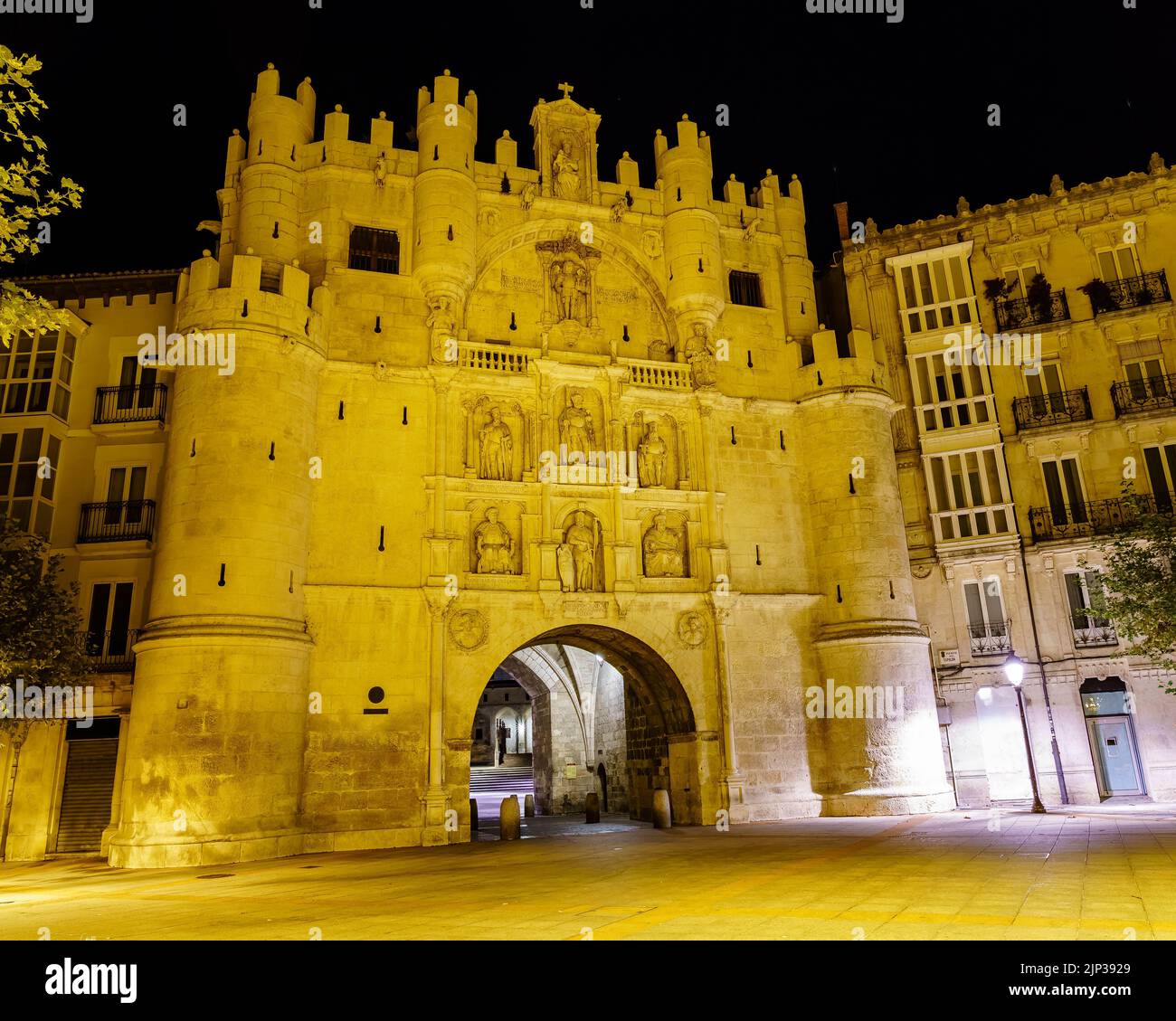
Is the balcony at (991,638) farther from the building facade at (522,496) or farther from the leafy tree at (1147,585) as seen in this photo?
the leafy tree at (1147,585)

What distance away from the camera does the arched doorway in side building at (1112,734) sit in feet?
88.3

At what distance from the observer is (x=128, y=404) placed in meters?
24.8

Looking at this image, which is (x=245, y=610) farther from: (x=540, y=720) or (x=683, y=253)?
(x=540, y=720)

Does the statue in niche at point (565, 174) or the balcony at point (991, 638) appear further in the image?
the balcony at point (991, 638)

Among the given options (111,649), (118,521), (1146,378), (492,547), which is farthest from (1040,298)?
(111,649)

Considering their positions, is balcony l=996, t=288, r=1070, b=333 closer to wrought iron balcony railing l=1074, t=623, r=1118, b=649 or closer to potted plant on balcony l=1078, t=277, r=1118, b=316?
potted plant on balcony l=1078, t=277, r=1118, b=316

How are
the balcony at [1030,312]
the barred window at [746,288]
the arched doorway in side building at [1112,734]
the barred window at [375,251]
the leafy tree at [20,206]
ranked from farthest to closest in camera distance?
the balcony at [1030,312] < the barred window at [746,288] < the arched doorway in side building at [1112,734] < the barred window at [375,251] < the leafy tree at [20,206]

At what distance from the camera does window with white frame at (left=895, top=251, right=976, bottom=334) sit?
101ft

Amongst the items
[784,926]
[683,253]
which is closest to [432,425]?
[683,253]

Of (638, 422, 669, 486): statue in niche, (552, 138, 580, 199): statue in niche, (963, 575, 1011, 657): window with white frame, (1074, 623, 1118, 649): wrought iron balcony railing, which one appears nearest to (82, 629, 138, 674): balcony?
(638, 422, 669, 486): statue in niche

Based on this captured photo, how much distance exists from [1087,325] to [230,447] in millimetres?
27414

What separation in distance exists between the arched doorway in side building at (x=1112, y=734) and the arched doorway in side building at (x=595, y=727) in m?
13.3

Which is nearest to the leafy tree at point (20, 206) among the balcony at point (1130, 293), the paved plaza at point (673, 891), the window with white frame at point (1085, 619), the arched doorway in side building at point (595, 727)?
the paved plaza at point (673, 891)

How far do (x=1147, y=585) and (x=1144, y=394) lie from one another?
8835 millimetres
